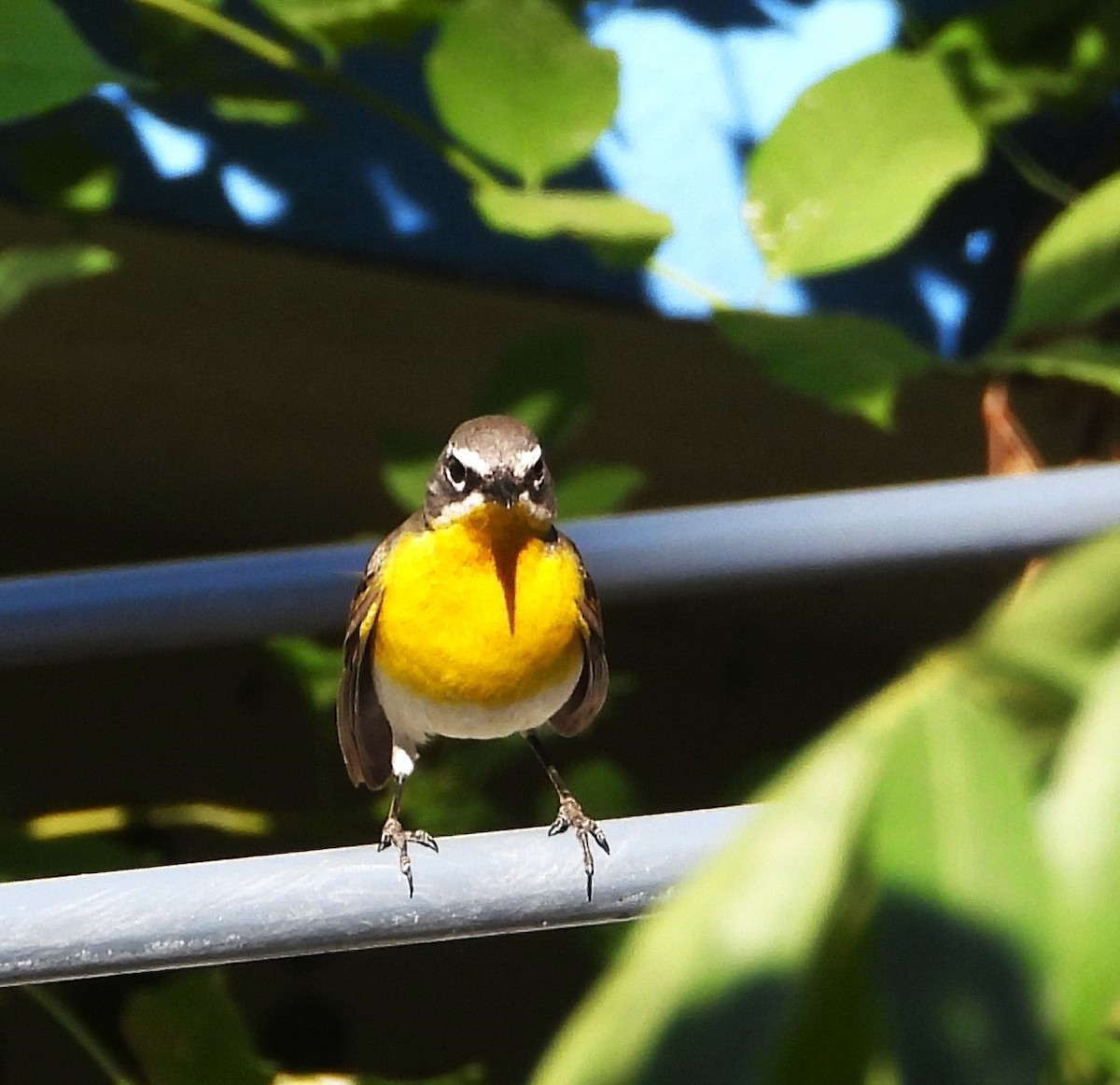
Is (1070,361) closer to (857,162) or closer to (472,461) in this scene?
(857,162)

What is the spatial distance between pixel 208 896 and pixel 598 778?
63cm

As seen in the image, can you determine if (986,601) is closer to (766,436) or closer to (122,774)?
(766,436)

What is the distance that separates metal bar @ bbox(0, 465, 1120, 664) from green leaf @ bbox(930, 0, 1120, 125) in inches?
19.5

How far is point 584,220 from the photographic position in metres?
0.85

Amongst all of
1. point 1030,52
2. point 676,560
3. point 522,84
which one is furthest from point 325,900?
point 1030,52

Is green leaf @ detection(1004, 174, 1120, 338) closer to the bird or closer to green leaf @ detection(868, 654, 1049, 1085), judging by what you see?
the bird

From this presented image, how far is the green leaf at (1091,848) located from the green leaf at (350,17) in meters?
0.85

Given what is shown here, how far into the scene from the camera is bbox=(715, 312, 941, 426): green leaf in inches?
34.2

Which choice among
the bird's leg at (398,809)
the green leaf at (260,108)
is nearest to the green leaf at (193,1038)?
the bird's leg at (398,809)

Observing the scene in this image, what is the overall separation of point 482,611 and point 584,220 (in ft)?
0.97

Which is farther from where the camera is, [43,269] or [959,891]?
[43,269]

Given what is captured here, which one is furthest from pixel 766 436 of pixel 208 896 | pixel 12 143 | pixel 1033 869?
pixel 1033 869

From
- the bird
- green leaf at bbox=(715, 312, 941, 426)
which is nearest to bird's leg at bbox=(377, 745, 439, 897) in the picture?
the bird

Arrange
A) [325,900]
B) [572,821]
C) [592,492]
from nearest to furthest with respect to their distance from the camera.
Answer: [325,900] < [572,821] < [592,492]
